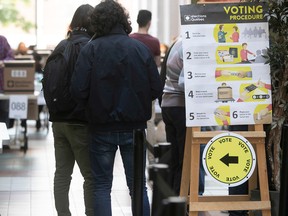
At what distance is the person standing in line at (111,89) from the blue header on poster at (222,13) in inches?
18.5

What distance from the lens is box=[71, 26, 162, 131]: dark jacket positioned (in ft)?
20.8

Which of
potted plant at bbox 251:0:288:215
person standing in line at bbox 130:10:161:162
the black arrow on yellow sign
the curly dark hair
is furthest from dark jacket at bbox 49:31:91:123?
person standing in line at bbox 130:10:161:162

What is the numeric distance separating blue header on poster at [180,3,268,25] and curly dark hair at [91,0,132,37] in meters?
0.51

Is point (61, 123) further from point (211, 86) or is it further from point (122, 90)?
point (211, 86)

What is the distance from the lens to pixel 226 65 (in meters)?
6.67

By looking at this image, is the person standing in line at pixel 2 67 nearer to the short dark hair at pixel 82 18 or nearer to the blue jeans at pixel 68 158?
the blue jeans at pixel 68 158

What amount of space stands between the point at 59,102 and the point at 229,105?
1.38 metres

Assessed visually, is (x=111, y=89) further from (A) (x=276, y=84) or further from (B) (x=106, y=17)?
(A) (x=276, y=84)

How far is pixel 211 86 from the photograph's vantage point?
665cm

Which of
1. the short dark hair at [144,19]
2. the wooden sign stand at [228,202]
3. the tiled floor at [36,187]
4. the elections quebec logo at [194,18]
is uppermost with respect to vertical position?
the short dark hair at [144,19]

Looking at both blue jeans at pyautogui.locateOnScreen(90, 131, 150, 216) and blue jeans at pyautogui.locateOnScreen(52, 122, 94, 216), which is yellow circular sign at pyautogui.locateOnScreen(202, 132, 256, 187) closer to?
blue jeans at pyautogui.locateOnScreen(90, 131, 150, 216)

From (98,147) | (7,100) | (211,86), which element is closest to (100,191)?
(98,147)

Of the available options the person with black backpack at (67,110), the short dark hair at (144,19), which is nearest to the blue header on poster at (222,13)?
the person with black backpack at (67,110)

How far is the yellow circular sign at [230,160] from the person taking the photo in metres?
6.69
